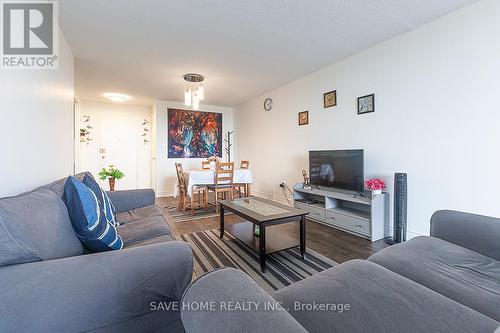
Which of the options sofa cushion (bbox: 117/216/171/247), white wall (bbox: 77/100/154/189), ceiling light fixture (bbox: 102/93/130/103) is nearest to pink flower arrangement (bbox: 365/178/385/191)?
sofa cushion (bbox: 117/216/171/247)

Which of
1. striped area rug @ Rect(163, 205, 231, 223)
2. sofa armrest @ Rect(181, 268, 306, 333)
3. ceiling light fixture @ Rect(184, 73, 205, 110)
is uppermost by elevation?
ceiling light fixture @ Rect(184, 73, 205, 110)

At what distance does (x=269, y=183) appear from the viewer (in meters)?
4.99

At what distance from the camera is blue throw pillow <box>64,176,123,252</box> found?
107cm

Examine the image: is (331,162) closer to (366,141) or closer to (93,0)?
(366,141)

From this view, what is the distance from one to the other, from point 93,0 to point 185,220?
9.14 feet

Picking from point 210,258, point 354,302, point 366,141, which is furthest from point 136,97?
point 354,302

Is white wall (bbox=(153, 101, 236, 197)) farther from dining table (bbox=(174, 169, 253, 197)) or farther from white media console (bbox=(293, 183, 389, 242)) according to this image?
white media console (bbox=(293, 183, 389, 242))

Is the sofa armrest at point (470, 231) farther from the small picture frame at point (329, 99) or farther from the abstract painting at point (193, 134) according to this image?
the abstract painting at point (193, 134)

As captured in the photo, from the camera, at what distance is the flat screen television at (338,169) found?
9.30ft

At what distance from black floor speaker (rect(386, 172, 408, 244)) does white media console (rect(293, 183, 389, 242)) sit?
0.19 metres

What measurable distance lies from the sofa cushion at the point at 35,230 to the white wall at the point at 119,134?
17.0ft

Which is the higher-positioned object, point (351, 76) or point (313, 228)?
point (351, 76)

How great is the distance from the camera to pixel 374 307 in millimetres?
827

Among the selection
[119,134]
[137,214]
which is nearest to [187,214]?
[137,214]
